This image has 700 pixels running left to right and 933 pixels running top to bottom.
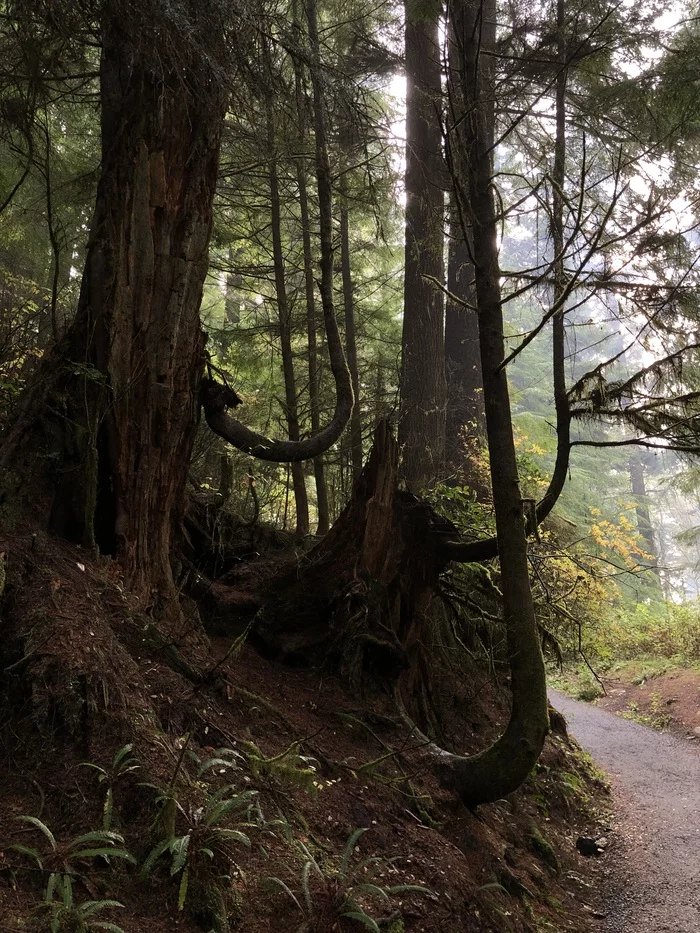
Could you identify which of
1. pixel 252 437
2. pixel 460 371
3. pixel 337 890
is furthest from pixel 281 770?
pixel 460 371

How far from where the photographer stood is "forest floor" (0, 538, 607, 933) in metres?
2.49

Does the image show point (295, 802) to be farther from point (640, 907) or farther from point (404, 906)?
point (640, 907)

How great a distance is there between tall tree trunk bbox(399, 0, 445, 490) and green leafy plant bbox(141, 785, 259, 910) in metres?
5.72

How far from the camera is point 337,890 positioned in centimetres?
290

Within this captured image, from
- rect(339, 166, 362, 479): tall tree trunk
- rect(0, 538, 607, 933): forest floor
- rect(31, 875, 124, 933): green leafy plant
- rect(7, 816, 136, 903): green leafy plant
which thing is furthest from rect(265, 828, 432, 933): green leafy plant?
rect(339, 166, 362, 479): tall tree trunk

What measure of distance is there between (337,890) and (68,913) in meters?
1.31

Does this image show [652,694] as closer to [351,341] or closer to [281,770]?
[351,341]

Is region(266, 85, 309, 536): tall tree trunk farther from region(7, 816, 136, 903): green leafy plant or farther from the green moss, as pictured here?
region(7, 816, 136, 903): green leafy plant

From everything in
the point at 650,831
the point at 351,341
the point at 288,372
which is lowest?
the point at 650,831

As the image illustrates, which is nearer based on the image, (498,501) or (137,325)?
(137,325)

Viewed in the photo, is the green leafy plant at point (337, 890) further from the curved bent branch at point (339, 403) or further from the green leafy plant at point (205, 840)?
the curved bent branch at point (339, 403)

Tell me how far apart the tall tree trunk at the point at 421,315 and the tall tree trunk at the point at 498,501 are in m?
3.28

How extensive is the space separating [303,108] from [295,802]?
18.7ft

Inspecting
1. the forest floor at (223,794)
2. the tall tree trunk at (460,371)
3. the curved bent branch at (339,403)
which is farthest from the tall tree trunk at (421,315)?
the forest floor at (223,794)
